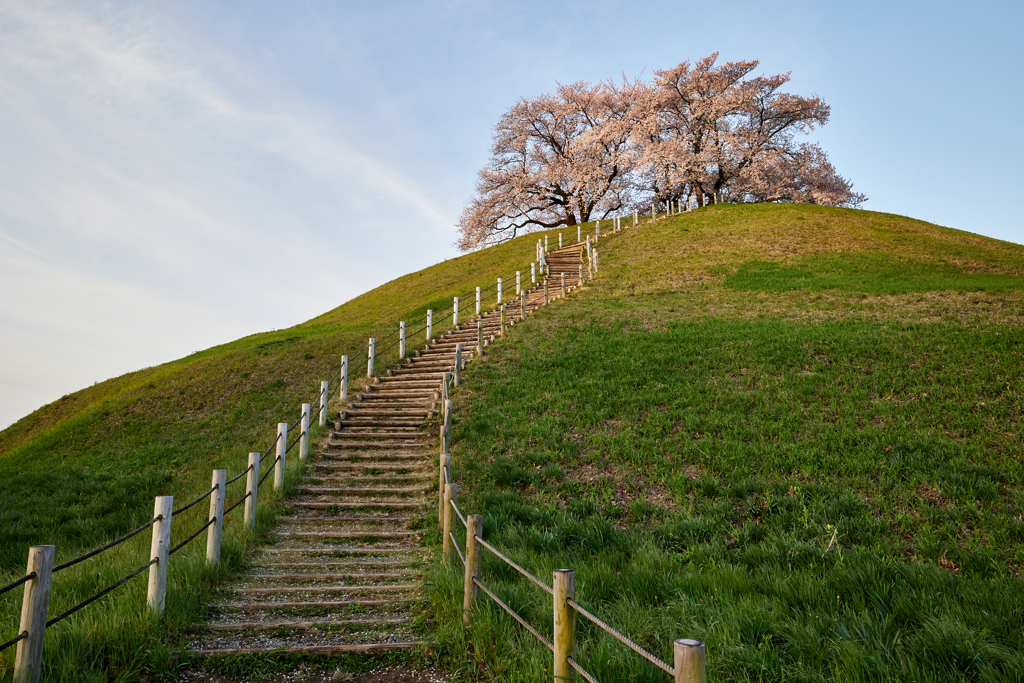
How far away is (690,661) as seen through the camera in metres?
2.36

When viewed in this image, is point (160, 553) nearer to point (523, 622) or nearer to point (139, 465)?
point (523, 622)

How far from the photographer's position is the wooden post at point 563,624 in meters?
3.59

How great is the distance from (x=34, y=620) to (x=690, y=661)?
445cm

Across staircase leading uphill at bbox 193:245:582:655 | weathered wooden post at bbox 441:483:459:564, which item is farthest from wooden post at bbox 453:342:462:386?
weathered wooden post at bbox 441:483:459:564

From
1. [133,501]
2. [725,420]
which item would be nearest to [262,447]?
[133,501]

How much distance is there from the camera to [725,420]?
433 inches

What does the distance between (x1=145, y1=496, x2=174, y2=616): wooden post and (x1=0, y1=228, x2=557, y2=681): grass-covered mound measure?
0.11 metres

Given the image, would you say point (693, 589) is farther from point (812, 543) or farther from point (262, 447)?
point (262, 447)

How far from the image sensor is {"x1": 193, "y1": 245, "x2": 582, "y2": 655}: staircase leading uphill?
5539 millimetres

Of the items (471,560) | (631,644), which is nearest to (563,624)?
(631,644)

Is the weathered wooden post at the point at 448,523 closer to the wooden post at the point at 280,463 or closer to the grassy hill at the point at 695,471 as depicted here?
the grassy hill at the point at 695,471

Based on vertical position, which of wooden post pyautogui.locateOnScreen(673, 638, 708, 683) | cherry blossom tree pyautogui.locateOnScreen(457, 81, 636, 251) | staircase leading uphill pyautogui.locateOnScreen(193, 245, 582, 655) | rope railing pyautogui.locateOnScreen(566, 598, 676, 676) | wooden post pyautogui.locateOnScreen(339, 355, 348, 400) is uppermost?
cherry blossom tree pyautogui.locateOnScreen(457, 81, 636, 251)

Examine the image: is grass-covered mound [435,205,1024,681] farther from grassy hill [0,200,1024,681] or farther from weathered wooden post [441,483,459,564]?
weathered wooden post [441,483,459,564]

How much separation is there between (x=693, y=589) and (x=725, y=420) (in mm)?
5884
